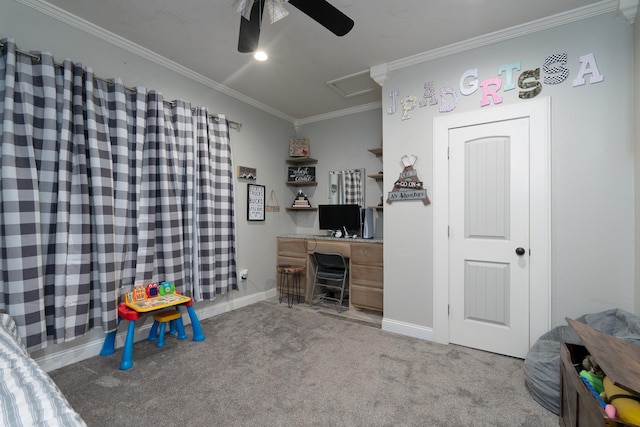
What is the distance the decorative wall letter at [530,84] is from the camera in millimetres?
2209

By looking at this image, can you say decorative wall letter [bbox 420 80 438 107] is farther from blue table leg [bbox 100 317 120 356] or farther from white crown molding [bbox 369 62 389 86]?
blue table leg [bbox 100 317 120 356]

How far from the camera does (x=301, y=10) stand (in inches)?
61.6

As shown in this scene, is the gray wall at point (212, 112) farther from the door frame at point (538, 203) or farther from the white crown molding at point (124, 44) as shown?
the door frame at point (538, 203)

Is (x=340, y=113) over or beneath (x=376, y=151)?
over

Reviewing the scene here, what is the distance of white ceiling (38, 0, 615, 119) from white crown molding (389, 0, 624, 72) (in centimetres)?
3

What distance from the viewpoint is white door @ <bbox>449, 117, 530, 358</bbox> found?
7.39 ft

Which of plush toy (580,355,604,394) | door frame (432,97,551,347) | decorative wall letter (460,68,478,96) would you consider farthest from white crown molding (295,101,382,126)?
plush toy (580,355,604,394)

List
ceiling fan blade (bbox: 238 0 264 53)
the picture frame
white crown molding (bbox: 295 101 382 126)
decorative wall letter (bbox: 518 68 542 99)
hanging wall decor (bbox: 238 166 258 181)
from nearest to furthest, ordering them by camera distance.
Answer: ceiling fan blade (bbox: 238 0 264 53) → decorative wall letter (bbox: 518 68 542 99) → hanging wall decor (bbox: 238 166 258 181) → the picture frame → white crown molding (bbox: 295 101 382 126)

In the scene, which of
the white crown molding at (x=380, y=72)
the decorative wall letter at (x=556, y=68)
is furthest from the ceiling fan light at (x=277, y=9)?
the decorative wall letter at (x=556, y=68)

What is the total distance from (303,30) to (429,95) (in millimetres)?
1247

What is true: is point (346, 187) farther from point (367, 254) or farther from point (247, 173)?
point (247, 173)

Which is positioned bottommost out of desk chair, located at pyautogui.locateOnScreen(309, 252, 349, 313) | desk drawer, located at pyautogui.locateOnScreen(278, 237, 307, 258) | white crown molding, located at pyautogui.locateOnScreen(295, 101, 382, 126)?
desk chair, located at pyautogui.locateOnScreen(309, 252, 349, 313)

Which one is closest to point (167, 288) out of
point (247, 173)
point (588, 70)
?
point (247, 173)

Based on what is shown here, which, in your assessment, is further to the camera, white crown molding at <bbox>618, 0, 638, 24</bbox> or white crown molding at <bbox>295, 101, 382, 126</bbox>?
white crown molding at <bbox>295, 101, 382, 126</bbox>
